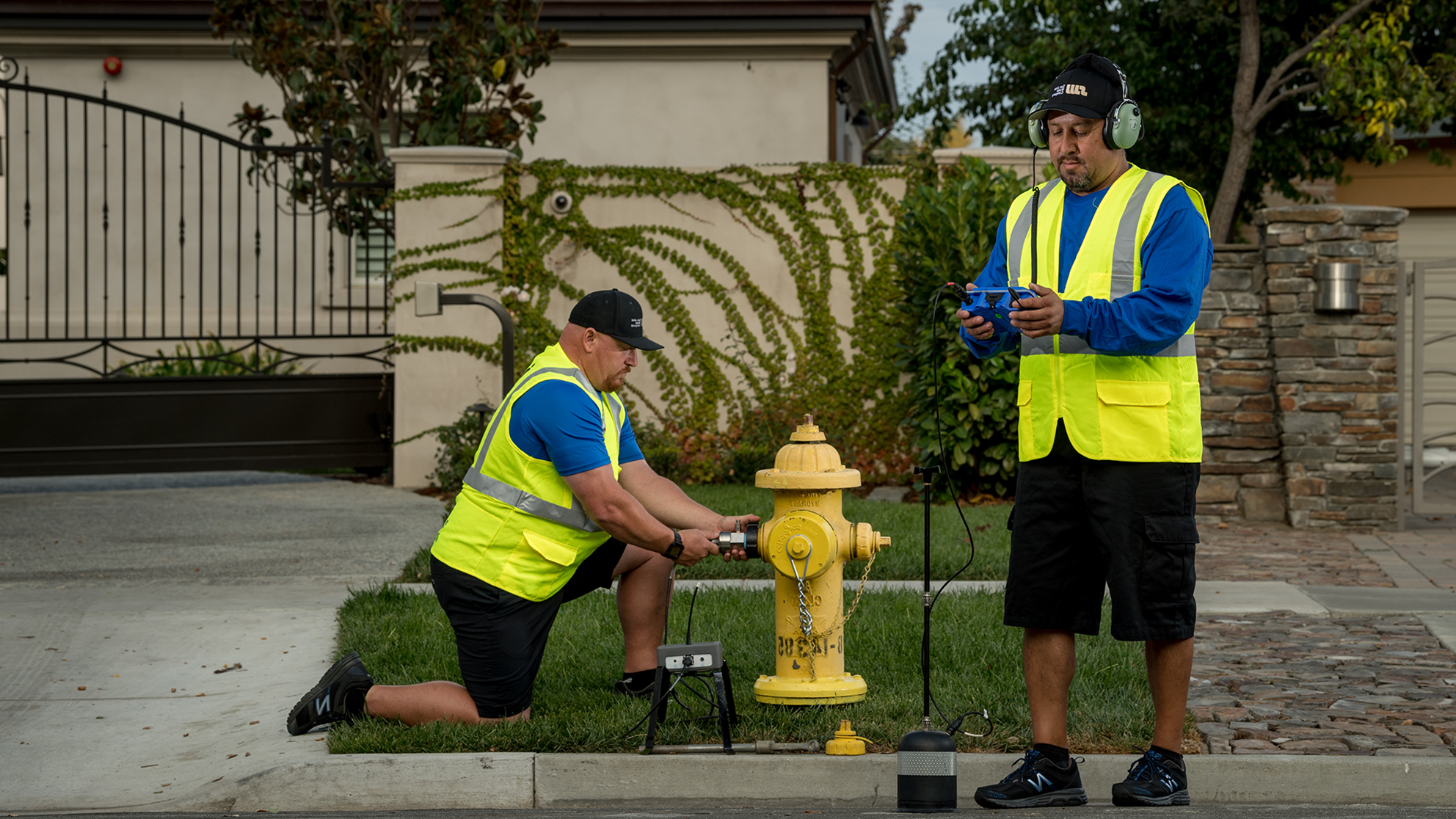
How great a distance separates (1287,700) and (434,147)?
8120mm

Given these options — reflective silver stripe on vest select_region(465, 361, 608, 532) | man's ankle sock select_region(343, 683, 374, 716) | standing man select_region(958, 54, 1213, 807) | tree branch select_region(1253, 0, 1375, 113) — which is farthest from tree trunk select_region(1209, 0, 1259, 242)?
man's ankle sock select_region(343, 683, 374, 716)

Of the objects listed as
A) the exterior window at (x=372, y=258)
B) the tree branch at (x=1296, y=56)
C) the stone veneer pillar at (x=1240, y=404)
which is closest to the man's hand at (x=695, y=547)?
the stone veneer pillar at (x=1240, y=404)

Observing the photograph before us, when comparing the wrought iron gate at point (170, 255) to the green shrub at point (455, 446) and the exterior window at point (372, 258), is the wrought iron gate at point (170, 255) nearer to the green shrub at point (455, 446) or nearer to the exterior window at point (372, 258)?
the exterior window at point (372, 258)

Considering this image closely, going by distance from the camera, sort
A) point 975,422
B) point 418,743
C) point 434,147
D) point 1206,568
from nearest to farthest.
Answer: point 418,743 < point 1206,568 < point 975,422 < point 434,147

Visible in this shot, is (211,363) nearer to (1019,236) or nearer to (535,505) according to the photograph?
(535,505)

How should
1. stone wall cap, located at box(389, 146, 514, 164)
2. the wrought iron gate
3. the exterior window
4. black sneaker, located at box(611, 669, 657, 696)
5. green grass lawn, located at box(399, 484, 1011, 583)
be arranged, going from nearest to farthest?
black sneaker, located at box(611, 669, 657, 696)
green grass lawn, located at box(399, 484, 1011, 583)
stone wall cap, located at box(389, 146, 514, 164)
the wrought iron gate
the exterior window

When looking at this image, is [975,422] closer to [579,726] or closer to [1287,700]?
[1287,700]

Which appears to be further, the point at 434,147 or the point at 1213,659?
the point at 434,147

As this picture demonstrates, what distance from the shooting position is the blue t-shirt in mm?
4566

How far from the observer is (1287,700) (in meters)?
5.20

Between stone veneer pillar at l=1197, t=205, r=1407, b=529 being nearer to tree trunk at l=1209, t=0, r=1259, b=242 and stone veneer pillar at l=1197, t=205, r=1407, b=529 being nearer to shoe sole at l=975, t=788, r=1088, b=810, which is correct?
tree trunk at l=1209, t=0, r=1259, b=242

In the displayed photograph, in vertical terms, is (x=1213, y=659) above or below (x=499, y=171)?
below

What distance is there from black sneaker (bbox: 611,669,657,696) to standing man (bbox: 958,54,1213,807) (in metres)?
1.42

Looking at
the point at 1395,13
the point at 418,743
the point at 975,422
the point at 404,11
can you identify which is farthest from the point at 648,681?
the point at 1395,13
